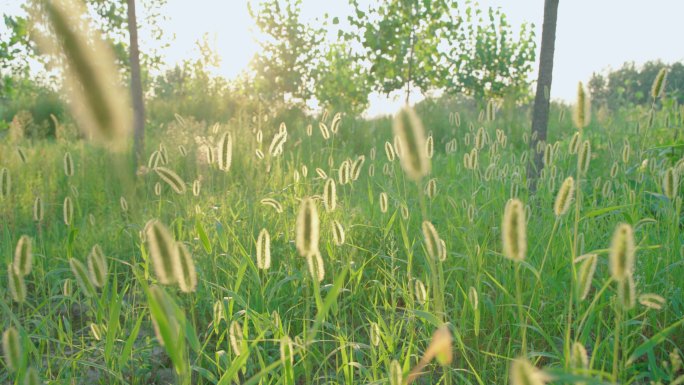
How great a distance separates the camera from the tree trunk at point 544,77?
3826mm

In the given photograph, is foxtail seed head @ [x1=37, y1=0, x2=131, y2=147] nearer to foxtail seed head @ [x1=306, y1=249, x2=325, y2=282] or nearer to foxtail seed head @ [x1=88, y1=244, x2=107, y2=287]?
foxtail seed head @ [x1=88, y1=244, x2=107, y2=287]

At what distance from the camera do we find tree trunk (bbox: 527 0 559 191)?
12.6ft

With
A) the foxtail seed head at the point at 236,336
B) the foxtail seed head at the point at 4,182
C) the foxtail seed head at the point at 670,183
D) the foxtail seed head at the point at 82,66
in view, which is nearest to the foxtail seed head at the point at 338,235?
the foxtail seed head at the point at 236,336

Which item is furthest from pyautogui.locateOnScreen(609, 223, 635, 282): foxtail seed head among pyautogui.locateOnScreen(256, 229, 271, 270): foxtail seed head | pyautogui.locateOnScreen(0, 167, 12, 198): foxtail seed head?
pyautogui.locateOnScreen(0, 167, 12, 198): foxtail seed head

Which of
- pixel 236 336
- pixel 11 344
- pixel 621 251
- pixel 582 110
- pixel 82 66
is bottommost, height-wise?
pixel 236 336

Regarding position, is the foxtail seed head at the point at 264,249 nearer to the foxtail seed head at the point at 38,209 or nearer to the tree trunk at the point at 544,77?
the foxtail seed head at the point at 38,209

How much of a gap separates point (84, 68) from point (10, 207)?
244cm

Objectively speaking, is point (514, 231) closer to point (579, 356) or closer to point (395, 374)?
point (579, 356)

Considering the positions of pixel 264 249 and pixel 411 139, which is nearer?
pixel 411 139

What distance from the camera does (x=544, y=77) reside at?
394 centimetres

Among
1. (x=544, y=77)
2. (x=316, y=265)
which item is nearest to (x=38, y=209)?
(x=316, y=265)

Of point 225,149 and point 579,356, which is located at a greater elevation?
point 225,149

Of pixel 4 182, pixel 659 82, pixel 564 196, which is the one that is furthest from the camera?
pixel 659 82

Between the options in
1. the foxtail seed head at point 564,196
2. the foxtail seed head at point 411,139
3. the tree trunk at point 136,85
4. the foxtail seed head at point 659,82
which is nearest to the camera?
the foxtail seed head at point 411,139
